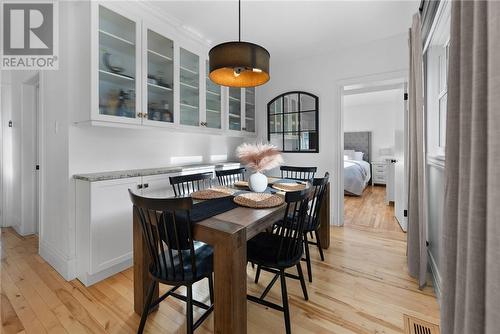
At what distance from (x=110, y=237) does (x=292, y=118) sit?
2.98 m

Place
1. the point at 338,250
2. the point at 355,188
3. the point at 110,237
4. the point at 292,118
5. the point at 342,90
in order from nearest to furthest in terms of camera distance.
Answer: the point at 110,237, the point at 338,250, the point at 342,90, the point at 292,118, the point at 355,188

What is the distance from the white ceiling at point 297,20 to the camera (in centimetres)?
237

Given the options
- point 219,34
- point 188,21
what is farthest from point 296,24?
point 188,21

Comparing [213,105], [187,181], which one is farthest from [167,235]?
[213,105]

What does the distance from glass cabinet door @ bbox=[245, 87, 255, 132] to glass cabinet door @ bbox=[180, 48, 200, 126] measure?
1090 millimetres

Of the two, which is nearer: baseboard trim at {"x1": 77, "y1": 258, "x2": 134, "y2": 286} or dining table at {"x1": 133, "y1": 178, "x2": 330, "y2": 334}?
dining table at {"x1": 133, "y1": 178, "x2": 330, "y2": 334}

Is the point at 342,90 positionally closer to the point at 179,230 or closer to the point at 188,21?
the point at 188,21

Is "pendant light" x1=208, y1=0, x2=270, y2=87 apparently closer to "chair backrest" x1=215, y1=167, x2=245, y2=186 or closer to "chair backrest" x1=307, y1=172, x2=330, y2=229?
"chair backrest" x1=307, y1=172, x2=330, y2=229

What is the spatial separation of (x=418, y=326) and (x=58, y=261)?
294 cm

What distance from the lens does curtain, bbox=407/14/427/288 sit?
1.96 metres

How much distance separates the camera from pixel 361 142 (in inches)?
296

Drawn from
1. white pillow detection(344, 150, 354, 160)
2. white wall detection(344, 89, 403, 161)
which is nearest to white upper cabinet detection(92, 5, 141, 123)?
white wall detection(344, 89, 403, 161)

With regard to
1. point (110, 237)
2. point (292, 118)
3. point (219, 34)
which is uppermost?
point (219, 34)

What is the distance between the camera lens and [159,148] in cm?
297
